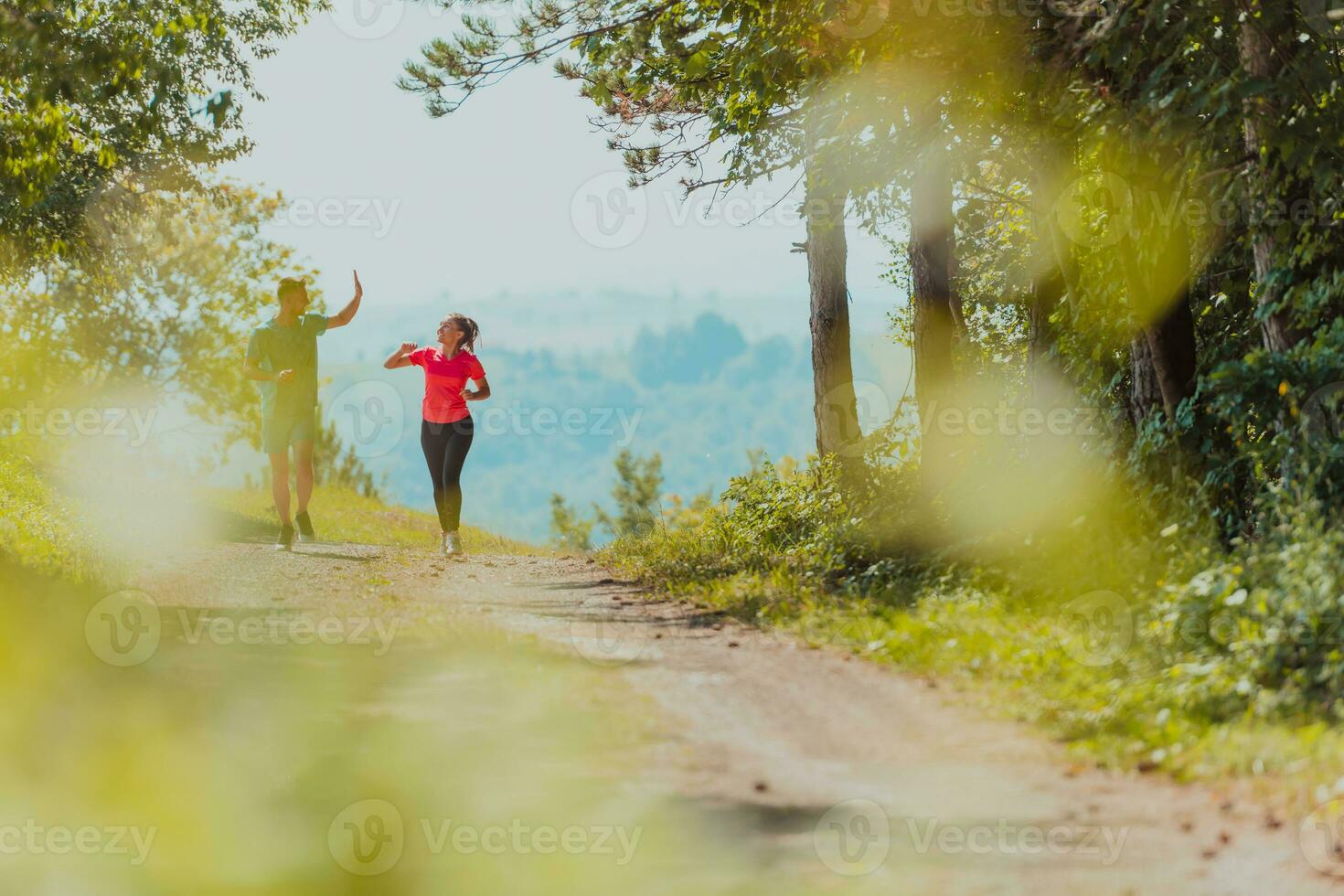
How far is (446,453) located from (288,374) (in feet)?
6.52

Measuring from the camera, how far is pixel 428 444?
12555 millimetres

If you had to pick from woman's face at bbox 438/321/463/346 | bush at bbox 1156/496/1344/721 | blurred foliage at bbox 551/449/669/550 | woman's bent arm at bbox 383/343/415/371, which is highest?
woman's face at bbox 438/321/463/346

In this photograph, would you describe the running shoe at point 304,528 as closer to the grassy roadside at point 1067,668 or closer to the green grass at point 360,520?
the green grass at point 360,520

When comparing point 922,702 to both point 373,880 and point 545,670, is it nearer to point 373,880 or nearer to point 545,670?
A: point 545,670

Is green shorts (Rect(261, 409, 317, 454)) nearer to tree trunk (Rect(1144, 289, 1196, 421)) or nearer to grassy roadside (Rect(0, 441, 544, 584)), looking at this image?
grassy roadside (Rect(0, 441, 544, 584))

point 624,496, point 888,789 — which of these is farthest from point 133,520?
point 624,496

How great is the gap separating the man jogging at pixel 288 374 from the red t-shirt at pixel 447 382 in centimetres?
112

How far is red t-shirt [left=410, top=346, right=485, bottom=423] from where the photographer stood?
1245cm

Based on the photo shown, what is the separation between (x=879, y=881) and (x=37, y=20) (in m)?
8.38

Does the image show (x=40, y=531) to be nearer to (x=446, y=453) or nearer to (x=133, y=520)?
(x=446, y=453)

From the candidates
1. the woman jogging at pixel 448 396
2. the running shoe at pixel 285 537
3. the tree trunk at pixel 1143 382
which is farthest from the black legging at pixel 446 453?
the tree trunk at pixel 1143 382

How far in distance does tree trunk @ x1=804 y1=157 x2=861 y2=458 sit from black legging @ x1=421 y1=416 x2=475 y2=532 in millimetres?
3735

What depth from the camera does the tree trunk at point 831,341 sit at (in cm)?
1331

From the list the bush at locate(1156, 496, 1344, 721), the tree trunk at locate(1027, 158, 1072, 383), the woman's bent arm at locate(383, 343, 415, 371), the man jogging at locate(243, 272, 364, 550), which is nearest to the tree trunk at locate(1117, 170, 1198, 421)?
the tree trunk at locate(1027, 158, 1072, 383)
